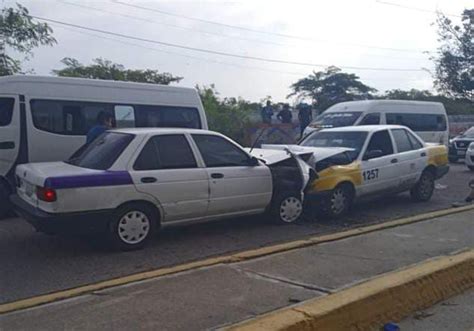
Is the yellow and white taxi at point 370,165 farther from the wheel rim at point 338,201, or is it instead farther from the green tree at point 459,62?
the green tree at point 459,62

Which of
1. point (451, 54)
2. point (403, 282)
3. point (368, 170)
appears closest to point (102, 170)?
point (403, 282)

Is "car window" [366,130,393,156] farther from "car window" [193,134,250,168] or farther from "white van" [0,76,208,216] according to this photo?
"white van" [0,76,208,216]

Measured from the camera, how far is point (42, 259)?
19.8 ft

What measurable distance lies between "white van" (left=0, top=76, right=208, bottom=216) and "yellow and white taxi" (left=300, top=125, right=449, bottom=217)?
9.93 feet

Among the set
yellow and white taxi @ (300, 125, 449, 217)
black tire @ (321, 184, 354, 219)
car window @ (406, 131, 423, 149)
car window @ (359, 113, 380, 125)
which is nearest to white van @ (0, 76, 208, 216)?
yellow and white taxi @ (300, 125, 449, 217)

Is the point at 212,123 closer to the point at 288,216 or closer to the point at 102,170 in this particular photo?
the point at 288,216

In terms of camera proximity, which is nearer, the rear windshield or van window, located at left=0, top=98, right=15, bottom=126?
the rear windshield

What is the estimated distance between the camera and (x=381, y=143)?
31.5ft

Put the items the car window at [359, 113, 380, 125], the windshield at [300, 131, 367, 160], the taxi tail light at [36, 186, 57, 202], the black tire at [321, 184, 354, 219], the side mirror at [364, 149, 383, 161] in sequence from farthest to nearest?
the car window at [359, 113, 380, 125], the windshield at [300, 131, 367, 160], the side mirror at [364, 149, 383, 161], the black tire at [321, 184, 354, 219], the taxi tail light at [36, 186, 57, 202]

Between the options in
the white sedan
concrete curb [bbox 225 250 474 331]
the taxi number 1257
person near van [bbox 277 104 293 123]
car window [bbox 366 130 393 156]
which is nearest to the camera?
concrete curb [bbox 225 250 474 331]

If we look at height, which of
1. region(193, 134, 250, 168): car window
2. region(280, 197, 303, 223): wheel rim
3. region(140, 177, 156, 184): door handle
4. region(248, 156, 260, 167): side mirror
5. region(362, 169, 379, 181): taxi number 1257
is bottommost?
region(280, 197, 303, 223): wheel rim

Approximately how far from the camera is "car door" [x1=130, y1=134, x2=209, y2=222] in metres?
6.54

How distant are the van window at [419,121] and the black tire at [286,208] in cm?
994

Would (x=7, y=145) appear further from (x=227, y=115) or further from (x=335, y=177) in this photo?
(x=227, y=115)
